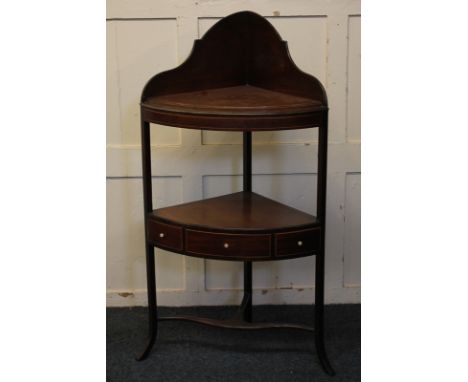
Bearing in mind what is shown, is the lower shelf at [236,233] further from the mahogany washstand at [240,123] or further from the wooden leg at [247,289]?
the wooden leg at [247,289]

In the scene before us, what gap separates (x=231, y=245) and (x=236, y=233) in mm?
49

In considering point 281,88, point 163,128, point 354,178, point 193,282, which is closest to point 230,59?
point 281,88

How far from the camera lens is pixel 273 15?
2.98 m

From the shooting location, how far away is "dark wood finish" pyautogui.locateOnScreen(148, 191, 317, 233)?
248 cm

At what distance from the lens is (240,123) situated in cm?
234

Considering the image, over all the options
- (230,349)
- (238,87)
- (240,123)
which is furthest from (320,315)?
(238,87)

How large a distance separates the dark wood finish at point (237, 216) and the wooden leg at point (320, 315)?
0.19 m

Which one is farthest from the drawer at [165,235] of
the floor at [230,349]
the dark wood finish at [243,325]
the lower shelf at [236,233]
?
the floor at [230,349]

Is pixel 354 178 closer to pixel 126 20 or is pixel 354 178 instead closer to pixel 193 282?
pixel 193 282

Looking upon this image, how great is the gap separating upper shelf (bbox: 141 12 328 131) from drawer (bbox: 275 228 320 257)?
40 cm

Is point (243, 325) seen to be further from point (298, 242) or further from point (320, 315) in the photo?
point (298, 242)

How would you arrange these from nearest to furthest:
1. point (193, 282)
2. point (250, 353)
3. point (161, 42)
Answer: point (250, 353), point (161, 42), point (193, 282)

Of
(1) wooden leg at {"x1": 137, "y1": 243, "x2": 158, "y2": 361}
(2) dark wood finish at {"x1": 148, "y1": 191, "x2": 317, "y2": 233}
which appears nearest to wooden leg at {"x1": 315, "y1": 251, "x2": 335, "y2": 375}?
(2) dark wood finish at {"x1": 148, "y1": 191, "x2": 317, "y2": 233}

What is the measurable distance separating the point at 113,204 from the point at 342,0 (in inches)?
54.7
